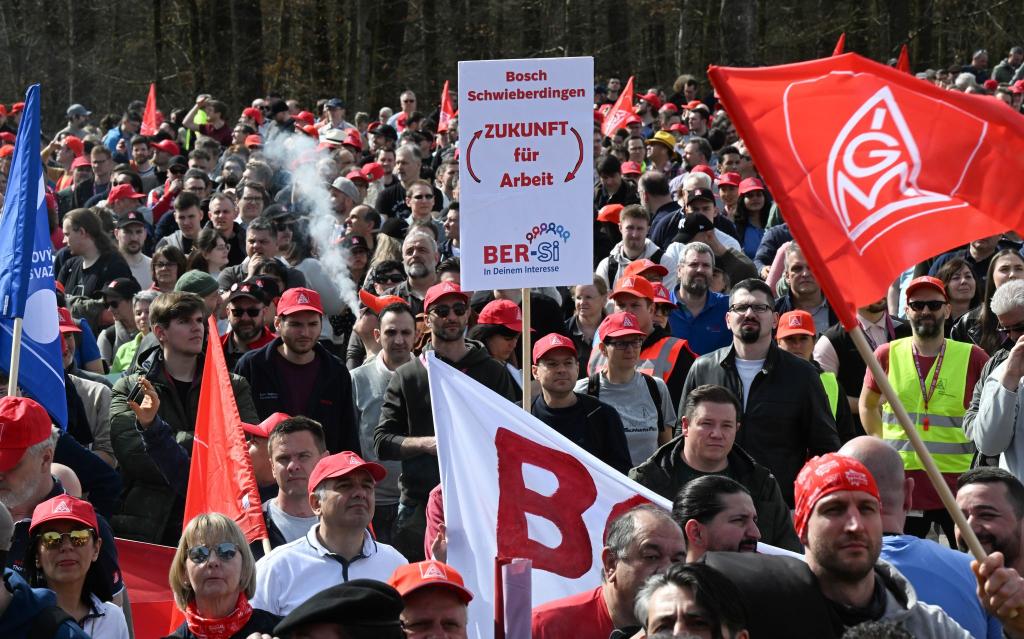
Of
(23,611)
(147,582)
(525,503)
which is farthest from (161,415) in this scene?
(23,611)

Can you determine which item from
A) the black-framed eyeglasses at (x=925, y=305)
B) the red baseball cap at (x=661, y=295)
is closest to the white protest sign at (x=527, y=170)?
the red baseball cap at (x=661, y=295)

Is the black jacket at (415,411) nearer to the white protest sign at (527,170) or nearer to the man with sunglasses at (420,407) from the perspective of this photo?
the man with sunglasses at (420,407)

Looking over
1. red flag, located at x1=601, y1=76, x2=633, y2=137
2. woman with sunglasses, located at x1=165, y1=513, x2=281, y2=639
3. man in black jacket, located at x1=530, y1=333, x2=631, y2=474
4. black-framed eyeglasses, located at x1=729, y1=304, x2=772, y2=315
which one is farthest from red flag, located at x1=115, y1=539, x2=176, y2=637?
red flag, located at x1=601, y1=76, x2=633, y2=137

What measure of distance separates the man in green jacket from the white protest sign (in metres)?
1.30

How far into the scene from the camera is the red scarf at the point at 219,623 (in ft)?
15.5

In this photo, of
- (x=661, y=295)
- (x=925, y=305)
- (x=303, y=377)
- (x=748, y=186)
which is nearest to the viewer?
(x=303, y=377)

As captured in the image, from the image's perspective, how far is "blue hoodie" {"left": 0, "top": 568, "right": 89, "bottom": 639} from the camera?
4281 millimetres

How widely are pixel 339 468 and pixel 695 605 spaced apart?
2.02 m

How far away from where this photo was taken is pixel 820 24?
35594mm

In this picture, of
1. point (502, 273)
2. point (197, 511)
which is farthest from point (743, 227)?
point (197, 511)

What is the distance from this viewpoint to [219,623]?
4.73 metres

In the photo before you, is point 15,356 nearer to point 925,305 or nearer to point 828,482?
point 828,482

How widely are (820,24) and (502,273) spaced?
29914 mm

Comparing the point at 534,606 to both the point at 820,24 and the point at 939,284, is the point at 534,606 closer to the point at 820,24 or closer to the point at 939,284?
the point at 939,284
